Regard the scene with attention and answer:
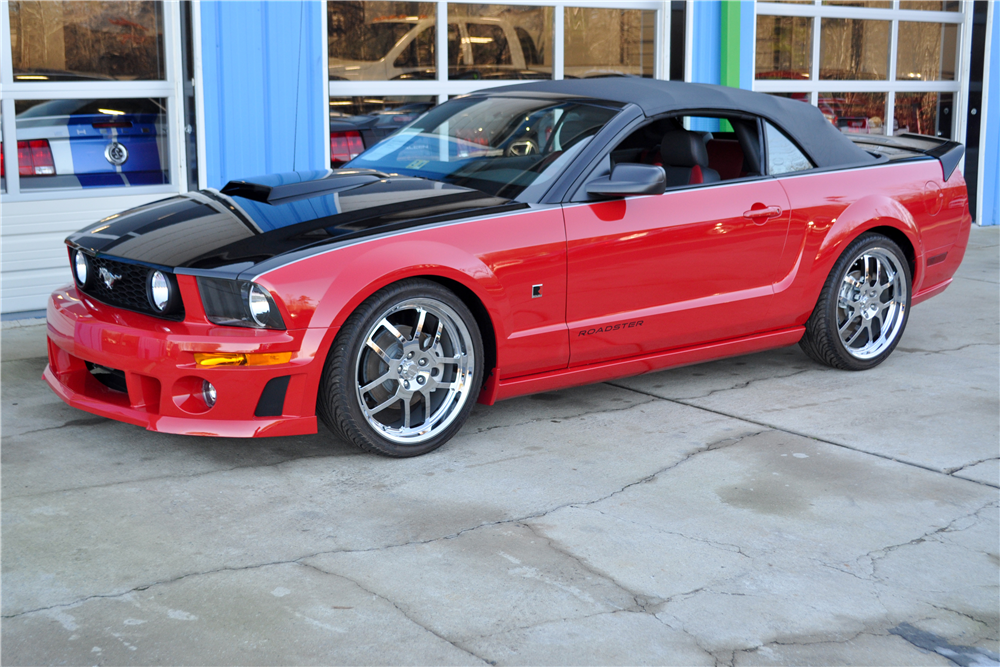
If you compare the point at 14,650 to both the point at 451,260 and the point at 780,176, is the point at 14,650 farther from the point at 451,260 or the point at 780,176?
the point at 780,176

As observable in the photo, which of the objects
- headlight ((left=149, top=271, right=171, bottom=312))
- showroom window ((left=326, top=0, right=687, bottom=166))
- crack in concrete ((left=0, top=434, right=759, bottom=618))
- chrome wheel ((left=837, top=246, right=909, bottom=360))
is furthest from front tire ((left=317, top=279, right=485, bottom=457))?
showroom window ((left=326, top=0, right=687, bottom=166))

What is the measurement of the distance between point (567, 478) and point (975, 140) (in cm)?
904

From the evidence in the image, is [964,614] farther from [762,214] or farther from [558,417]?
[762,214]

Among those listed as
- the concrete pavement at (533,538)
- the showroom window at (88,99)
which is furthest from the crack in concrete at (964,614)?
the showroom window at (88,99)

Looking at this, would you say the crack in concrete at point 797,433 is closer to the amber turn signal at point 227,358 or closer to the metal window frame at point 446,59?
the amber turn signal at point 227,358

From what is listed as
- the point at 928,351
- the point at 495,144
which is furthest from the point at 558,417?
the point at 928,351

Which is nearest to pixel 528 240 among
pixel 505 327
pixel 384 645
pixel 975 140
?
pixel 505 327

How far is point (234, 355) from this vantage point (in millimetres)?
3775

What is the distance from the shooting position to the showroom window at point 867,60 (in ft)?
33.5

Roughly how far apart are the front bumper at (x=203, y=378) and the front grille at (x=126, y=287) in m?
0.06

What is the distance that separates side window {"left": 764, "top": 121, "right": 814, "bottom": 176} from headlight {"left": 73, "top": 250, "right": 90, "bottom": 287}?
3.14 meters

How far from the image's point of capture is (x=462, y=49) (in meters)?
8.30

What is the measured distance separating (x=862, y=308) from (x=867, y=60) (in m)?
6.30

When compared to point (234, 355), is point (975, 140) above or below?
above
